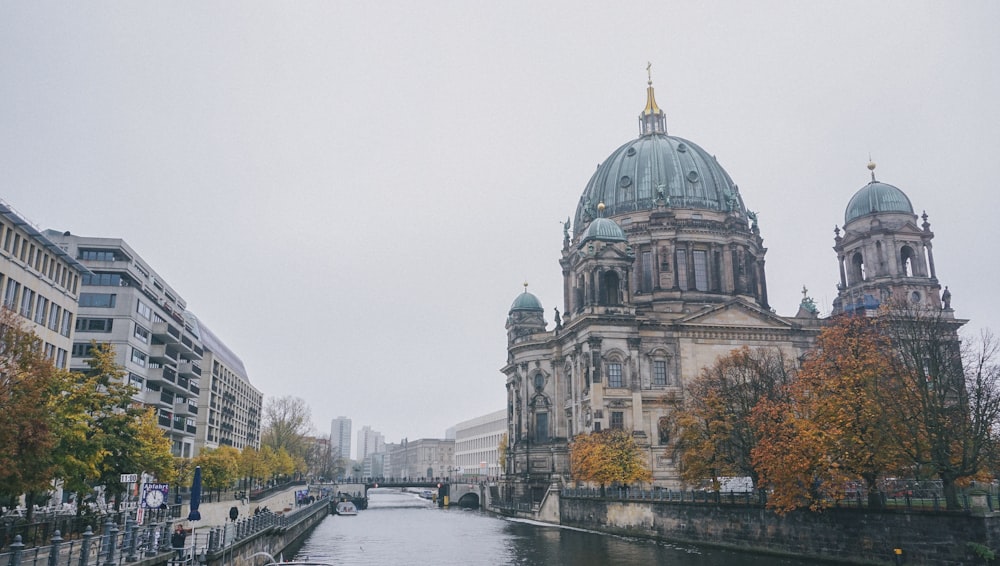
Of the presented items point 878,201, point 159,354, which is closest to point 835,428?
point 878,201

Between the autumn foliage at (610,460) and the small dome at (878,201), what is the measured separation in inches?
1598

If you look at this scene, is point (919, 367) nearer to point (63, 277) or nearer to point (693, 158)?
point (63, 277)

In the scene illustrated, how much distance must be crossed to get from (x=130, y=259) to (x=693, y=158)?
67.4m

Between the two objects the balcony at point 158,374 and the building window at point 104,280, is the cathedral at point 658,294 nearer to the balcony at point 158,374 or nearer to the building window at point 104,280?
the balcony at point 158,374

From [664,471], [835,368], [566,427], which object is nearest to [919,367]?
[835,368]

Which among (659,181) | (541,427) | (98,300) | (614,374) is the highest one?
(659,181)

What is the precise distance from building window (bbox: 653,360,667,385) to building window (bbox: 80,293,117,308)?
53.7 m

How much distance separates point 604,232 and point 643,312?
9930 millimetres

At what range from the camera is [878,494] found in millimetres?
44000

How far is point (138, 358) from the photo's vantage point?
78938 millimetres

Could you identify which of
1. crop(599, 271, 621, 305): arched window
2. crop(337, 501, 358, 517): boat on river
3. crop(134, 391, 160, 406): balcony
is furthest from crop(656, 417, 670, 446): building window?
crop(134, 391, 160, 406): balcony

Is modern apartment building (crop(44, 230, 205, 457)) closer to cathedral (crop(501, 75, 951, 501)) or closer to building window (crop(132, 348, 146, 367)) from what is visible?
building window (crop(132, 348, 146, 367))

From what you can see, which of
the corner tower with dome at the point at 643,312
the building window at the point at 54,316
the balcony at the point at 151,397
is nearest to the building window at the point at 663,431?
the corner tower with dome at the point at 643,312

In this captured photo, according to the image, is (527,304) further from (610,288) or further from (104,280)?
(104,280)
